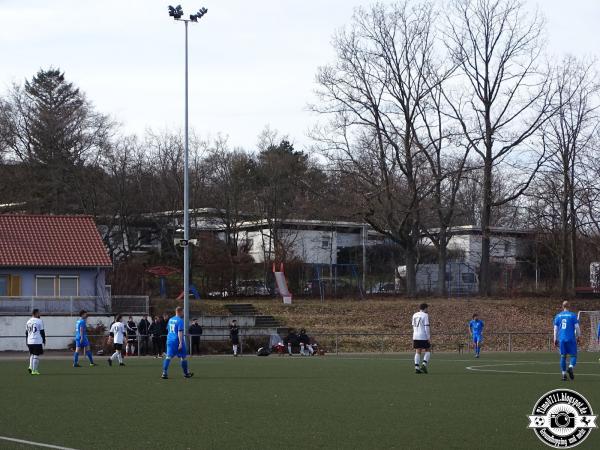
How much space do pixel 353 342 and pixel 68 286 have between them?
1539cm

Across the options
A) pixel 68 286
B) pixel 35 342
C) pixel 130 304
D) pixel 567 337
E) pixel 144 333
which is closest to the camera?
pixel 567 337

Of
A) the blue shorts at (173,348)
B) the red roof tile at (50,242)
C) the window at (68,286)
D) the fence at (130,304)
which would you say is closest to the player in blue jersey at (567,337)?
the blue shorts at (173,348)

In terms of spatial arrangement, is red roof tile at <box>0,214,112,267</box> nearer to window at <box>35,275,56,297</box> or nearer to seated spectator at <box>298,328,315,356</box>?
window at <box>35,275,56,297</box>

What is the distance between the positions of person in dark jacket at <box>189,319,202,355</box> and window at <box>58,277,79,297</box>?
10005 mm

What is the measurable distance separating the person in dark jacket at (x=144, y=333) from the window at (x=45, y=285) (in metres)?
9.31

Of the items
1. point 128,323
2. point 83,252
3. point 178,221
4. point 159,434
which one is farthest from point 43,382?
point 178,221

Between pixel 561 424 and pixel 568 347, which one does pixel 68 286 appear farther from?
pixel 561 424

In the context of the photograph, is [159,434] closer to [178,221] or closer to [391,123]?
A: [391,123]

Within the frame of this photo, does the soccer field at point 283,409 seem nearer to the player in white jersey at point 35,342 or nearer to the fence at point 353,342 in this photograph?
the player in white jersey at point 35,342

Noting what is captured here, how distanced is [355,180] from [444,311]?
31.8 feet

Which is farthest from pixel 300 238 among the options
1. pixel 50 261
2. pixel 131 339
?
pixel 131 339

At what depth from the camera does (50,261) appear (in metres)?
53.7

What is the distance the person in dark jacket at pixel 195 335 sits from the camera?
45062 millimetres

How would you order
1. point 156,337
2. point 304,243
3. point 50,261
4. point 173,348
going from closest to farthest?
point 173,348 → point 156,337 → point 50,261 → point 304,243
